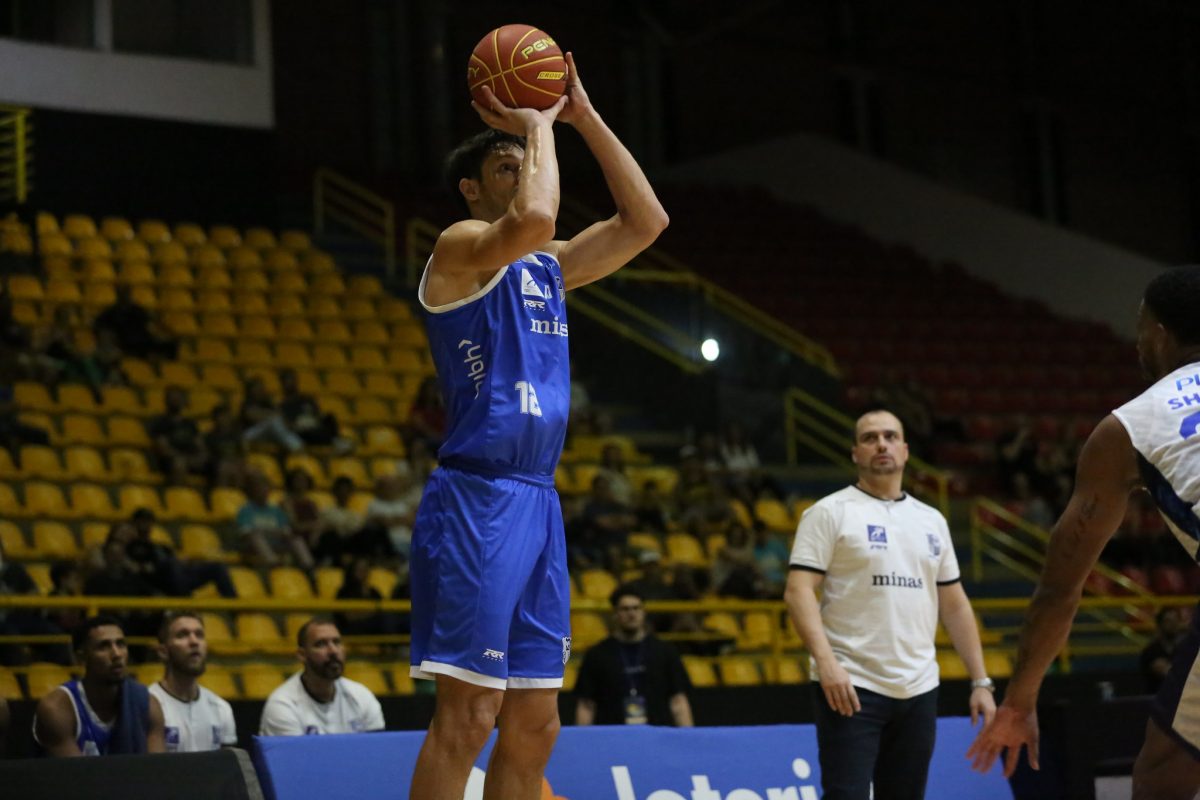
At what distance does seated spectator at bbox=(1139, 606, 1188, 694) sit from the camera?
12148 millimetres

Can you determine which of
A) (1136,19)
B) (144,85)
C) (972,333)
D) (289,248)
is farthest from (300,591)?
(1136,19)

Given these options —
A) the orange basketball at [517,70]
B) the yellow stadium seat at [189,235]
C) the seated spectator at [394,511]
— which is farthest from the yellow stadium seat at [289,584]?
the orange basketball at [517,70]

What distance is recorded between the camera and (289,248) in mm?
17781

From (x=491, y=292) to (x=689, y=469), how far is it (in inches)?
→ 418

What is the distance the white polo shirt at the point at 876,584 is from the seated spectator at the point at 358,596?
16.1 feet

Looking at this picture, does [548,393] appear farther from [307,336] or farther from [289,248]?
[289,248]

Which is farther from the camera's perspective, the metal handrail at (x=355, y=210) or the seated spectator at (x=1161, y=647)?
the metal handrail at (x=355, y=210)

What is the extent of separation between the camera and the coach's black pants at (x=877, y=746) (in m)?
6.51

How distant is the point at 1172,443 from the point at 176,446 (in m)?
10.2

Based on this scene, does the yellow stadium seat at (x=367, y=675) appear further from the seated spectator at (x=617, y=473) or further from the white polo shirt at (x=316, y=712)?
the seated spectator at (x=617, y=473)

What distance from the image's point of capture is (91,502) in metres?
12.4

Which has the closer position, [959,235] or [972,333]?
[972,333]

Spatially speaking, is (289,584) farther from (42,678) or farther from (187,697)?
(187,697)

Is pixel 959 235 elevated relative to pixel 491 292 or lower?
elevated
